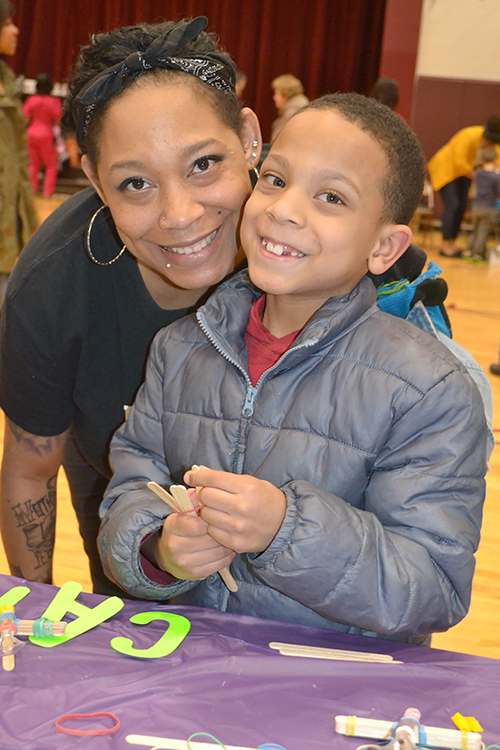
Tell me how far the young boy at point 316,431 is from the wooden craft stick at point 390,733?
185mm

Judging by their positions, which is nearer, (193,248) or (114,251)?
(193,248)

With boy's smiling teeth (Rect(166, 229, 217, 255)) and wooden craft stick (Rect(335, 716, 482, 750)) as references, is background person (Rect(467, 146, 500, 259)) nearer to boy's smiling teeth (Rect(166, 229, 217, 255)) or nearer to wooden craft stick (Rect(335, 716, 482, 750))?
boy's smiling teeth (Rect(166, 229, 217, 255))

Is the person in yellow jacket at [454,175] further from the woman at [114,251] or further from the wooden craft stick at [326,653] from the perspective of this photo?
A: the wooden craft stick at [326,653]

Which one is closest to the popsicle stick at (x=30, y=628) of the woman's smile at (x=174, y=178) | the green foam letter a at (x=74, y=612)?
the green foam letter a at (x=74, y=612)

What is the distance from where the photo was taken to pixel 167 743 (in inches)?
29.9

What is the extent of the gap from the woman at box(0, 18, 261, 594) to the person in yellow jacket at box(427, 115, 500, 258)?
23.7 feet

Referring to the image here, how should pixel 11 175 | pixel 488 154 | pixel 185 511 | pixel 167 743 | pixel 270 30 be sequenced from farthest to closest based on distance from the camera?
1. pixel 270 30
2. pixel 488 154
3. pixel 11 175
4. pixel 185 511
5. pixel 167 743

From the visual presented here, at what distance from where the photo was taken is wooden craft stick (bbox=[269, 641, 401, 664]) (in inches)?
36.0

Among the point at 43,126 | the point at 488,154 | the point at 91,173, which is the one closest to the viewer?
the point at 91,173

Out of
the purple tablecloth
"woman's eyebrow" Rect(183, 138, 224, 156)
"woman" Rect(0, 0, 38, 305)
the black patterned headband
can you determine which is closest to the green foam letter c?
the purple tablecloth

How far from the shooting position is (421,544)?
100cm

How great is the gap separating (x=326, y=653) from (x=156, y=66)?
974 millimetres

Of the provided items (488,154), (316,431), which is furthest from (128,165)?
(488,154)

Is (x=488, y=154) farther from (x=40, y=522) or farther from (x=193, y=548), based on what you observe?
(x=193, y=548)
